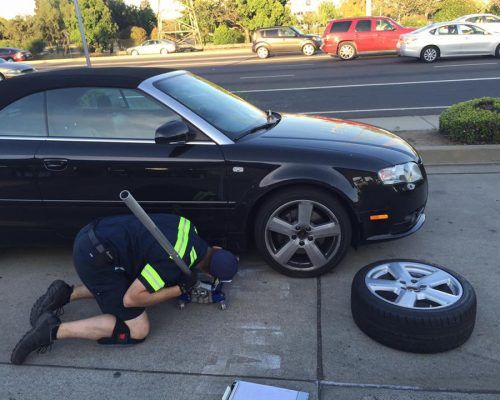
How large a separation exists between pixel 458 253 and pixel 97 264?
277 centimetres

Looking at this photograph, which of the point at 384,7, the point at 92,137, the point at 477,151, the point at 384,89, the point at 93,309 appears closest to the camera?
the point at 93,309

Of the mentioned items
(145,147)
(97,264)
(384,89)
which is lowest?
(384,89)

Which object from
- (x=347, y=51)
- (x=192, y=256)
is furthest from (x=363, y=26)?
(x=192, y=256)

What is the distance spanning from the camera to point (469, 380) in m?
2.58

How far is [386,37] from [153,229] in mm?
19634

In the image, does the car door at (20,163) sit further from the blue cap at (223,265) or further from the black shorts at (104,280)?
the blue cap at (223,265)

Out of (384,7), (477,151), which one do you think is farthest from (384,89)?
(384,7)

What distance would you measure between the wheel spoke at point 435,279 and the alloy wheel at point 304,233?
676 mm

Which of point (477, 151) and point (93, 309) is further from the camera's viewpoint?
point (477, 151)

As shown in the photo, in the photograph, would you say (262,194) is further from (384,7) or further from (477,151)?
(384,7)

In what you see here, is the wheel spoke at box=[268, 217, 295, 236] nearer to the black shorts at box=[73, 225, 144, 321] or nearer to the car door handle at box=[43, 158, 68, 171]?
the black shorts at box=[73, 225, 144, 321]

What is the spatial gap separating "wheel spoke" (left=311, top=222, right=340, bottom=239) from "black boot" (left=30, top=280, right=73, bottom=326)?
175cm

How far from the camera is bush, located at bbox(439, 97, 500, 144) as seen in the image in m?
6.21

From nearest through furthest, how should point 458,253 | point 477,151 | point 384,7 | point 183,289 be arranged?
1. point 183,289
2. point 458,253
3. point 477,151
4. point 384,7
